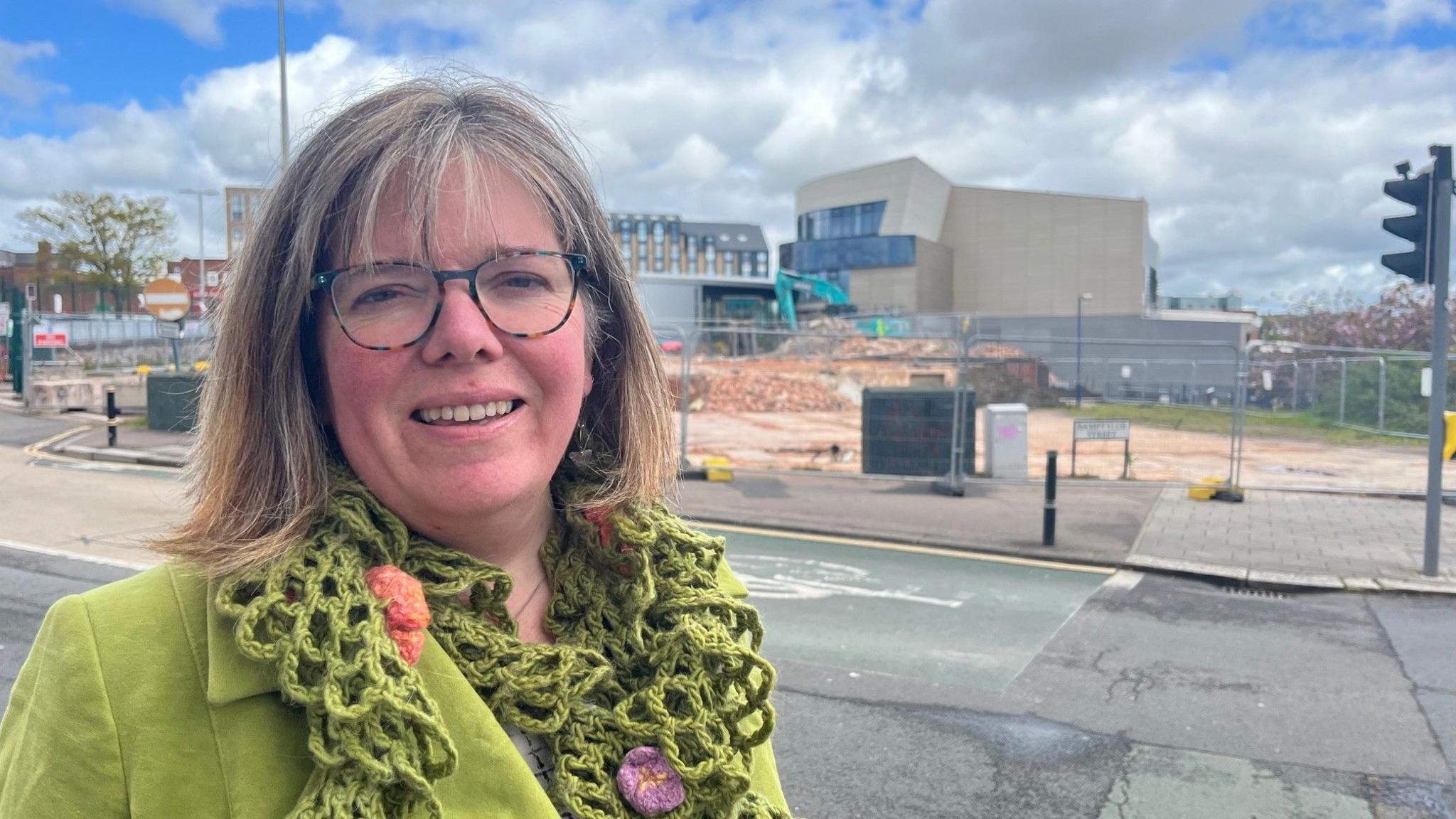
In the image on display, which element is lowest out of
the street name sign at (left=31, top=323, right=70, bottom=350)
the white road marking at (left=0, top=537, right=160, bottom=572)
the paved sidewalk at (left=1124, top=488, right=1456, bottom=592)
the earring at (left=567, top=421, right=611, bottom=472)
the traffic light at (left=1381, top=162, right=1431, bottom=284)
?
the paved sidewalk at (left=1124, top=488, right=1456, bottom=592)

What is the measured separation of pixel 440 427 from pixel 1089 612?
644 cm

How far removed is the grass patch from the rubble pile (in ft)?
25.4

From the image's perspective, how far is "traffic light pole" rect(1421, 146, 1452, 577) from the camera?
800cm

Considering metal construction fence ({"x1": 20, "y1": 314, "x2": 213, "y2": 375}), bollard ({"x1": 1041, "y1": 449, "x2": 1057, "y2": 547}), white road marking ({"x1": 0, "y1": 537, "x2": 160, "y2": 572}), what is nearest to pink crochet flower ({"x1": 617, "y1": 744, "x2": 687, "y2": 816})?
white road marking ({"x1": 0, "y1": 537, "x2": 160, "y2": 572})

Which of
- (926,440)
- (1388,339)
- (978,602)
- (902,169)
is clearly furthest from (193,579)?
(902,169)

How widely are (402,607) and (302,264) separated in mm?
484

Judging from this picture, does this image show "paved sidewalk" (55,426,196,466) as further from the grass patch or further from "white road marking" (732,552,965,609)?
the grass patch

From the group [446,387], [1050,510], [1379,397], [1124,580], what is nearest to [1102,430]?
[1050,510]

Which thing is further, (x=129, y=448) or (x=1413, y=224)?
(x=129, y=448)

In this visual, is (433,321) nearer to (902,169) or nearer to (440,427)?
(440,427)

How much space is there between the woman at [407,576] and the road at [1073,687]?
2660 millimetres

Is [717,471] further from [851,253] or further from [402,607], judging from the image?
[851,253]

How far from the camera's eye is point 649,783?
4.10 feet

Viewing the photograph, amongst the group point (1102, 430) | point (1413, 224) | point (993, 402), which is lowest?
point (993, 402)
